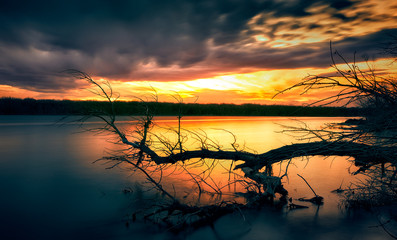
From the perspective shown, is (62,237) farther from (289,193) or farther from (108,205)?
(289,193)

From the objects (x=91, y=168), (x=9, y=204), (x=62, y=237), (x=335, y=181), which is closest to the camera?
(x=62, y=237)

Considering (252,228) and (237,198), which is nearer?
(252,228)

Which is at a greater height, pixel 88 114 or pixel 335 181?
pixel 88 114

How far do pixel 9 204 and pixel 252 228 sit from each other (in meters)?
5.17

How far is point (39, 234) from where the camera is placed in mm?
3924

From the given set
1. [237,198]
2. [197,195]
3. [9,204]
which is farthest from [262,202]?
[9,204]

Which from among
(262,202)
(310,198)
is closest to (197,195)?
(262,202)

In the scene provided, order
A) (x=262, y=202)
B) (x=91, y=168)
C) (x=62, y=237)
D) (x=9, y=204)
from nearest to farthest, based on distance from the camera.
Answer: (x=62, y=237)
(x=262, y=202)
(x=9, y=204)
(x=91, y=168)

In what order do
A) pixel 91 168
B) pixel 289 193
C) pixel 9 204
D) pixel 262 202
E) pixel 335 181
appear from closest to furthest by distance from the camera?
pixel 262 202 → pixel 9 204 → pixel 289 193 → pixel 335 181 → pixel 91 168

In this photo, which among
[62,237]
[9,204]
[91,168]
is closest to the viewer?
[62,237]

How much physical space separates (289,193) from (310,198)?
47 cm

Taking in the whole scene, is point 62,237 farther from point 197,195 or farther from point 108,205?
point 197,195

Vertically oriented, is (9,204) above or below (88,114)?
below

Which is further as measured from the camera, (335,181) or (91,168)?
(91,168)
